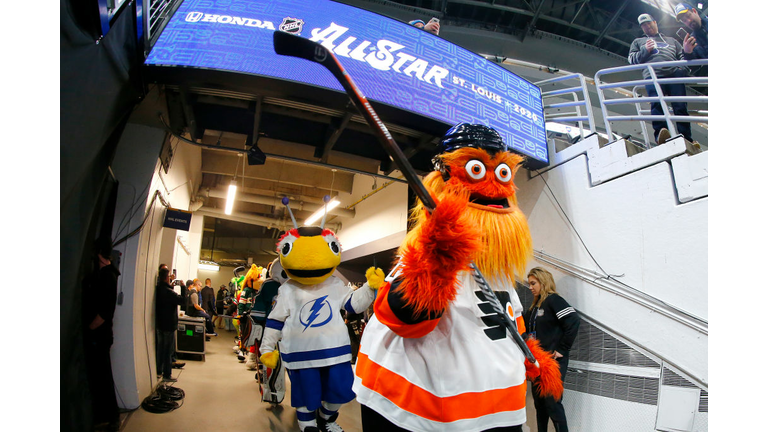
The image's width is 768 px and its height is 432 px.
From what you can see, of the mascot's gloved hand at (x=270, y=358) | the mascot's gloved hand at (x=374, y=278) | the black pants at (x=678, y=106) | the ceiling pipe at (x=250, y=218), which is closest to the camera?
the mascot's gloved hand at (x=374, y=278)

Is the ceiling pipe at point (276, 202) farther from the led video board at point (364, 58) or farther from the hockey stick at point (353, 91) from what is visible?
the hockey stick at point (353, 91)

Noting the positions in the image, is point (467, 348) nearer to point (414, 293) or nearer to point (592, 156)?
point (414, 293)

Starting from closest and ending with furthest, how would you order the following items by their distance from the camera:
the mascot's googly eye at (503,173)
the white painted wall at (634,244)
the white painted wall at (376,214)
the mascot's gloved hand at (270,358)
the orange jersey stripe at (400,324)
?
the orange jersey stripe at (400,324) < the mascot's googly eye at (503,173) < the white painted wall at (634,244) < the mascot's gloved hand at (270,358) < the white painted wall at (376,214)

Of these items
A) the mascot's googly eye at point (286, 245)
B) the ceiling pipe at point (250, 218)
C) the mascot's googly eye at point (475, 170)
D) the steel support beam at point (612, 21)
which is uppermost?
the steel support beam at point (612, 21)

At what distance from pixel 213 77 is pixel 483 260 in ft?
8.32

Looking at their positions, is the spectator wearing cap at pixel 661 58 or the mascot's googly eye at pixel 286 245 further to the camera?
the spectator wearing cap at pixel 661 58

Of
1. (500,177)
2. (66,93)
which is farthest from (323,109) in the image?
→ (500,177)

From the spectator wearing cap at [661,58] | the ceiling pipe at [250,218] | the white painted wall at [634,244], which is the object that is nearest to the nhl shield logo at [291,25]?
the white painted wall at [634,244]

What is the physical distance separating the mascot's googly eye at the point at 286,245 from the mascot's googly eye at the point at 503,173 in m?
2.10

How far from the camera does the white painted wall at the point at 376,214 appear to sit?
650 cm

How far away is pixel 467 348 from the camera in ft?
4.36

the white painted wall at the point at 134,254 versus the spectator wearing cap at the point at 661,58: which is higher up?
the spectator wearing cap at the point at 661,58

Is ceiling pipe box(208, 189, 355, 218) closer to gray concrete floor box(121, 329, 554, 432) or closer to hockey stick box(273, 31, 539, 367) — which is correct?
gray concrete floor box(121, 329, 554, 432)

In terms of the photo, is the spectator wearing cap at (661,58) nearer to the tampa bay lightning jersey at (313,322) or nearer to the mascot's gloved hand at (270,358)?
the tampa bay lightning jersey at (313,322)
